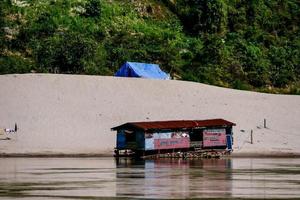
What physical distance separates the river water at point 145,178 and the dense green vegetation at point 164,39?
87.9 feet

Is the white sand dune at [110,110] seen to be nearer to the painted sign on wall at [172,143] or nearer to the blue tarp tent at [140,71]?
the painted sign on wall at [172,143]

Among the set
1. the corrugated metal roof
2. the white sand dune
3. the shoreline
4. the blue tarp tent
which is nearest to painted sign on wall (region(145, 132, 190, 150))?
the corrugated metal roof

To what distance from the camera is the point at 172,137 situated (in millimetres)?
47156

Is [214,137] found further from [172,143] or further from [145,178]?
[145,178]

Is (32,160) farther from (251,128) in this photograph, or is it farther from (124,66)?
(124,66)

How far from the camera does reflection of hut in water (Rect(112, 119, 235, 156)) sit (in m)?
46.6

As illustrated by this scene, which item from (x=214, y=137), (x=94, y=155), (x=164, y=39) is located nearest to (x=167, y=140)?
(x=214, y=137)

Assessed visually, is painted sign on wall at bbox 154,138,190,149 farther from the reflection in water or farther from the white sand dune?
the white sand dune

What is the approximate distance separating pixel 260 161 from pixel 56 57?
92.5ft

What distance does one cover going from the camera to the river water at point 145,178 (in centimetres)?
2533

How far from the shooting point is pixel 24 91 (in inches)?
2175

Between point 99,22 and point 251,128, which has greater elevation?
point 99,22

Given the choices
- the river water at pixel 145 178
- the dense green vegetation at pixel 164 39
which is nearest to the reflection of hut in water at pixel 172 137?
the river water at pixel 145 178

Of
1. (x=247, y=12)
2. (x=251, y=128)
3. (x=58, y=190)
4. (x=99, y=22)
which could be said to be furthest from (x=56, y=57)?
(x=58, y=190)
